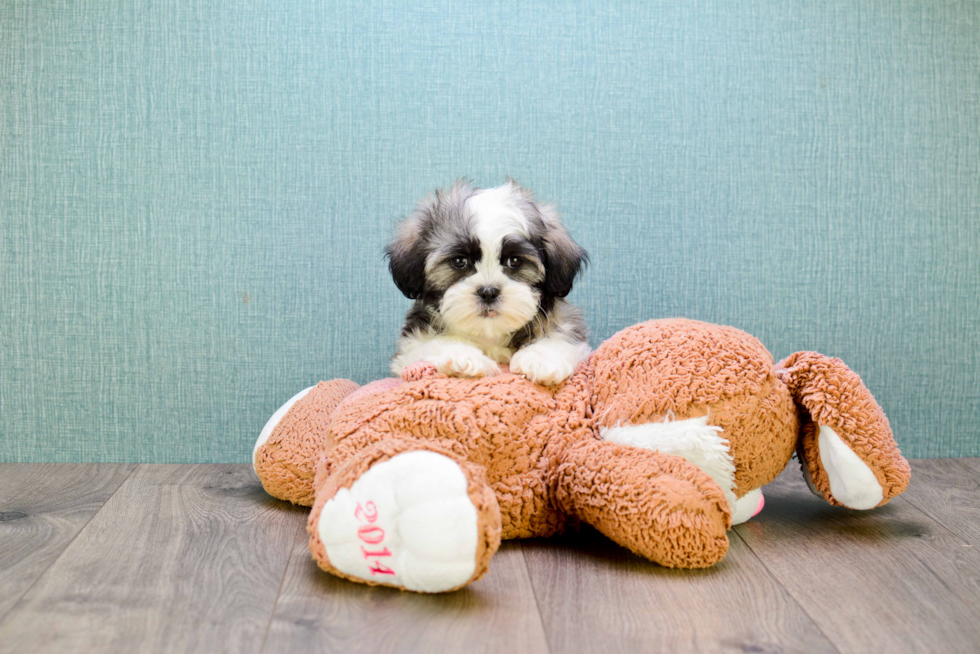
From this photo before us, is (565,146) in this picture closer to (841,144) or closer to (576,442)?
(841,144)

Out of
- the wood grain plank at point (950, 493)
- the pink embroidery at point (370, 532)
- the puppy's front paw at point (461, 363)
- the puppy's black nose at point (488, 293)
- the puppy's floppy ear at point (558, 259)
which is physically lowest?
the wood grain plank at point (950, 493)

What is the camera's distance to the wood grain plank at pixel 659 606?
1.21 meters

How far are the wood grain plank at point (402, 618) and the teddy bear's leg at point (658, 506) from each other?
0.69ft

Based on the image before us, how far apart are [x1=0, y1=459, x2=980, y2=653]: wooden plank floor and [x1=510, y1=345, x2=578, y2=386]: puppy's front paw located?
35cm

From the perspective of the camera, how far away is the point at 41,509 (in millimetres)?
1892

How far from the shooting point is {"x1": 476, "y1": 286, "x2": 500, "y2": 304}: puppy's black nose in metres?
1.67

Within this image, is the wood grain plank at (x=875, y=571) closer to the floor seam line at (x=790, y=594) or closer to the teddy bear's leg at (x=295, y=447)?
the floor seam line at (x=790, y=594)

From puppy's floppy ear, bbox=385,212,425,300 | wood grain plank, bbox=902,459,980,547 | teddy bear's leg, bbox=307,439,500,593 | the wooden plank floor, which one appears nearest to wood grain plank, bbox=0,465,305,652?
the wooden plank floor

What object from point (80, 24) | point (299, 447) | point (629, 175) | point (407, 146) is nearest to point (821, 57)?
point (629, 175)

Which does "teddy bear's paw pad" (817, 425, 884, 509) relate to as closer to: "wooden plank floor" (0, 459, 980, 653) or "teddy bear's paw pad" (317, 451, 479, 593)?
"wooden plank floor" (0, 459, 980, 653)

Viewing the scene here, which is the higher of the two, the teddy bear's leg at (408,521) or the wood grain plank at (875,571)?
the teddy bear's leg at (408,521)

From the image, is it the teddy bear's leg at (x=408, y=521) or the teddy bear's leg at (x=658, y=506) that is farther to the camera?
the teddy bear's leg at (x=658, y=506)

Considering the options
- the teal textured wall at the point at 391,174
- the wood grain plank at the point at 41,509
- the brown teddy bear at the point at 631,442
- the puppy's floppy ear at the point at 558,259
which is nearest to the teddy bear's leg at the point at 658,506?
the brown teddy bear at the point at 631,442

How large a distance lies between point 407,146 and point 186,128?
654 mm
